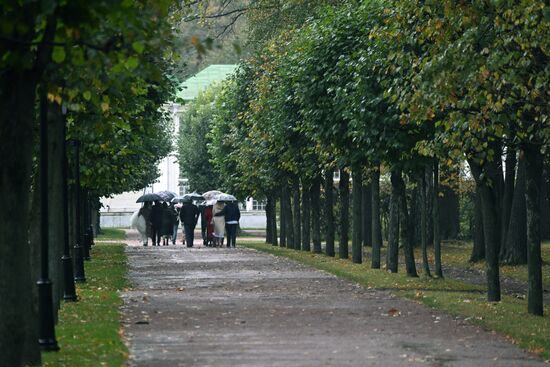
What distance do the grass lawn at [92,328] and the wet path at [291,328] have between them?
A: 0.22m

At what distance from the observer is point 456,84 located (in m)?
17.9

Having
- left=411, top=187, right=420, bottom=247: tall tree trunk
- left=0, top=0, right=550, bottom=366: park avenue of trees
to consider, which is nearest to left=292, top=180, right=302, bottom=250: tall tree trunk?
left=0, top=0, right=550, bottom=366: park avenue of trees

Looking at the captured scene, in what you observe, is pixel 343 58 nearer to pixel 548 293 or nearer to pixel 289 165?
pixel 548 293

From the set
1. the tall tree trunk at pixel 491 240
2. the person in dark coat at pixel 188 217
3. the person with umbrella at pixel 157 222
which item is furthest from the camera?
the person with umbrella at pixel 157 222

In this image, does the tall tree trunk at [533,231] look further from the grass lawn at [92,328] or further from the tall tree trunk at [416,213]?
the tall tree trunk at [416,213]

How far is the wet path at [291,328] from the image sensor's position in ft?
45.0

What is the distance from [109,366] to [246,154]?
39243 mm

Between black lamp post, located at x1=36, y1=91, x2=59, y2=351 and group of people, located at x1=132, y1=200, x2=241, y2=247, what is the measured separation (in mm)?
37597

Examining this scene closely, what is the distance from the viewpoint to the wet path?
45.0 feet

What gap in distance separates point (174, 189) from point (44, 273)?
323ft

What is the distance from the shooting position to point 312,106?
1234 inches

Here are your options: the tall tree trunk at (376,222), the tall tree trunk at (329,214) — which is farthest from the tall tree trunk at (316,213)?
the tall tree trunk at (376,222)

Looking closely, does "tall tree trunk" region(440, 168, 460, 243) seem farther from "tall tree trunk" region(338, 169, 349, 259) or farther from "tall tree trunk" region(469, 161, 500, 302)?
"tall tree trunk" region(469, 161, 500, 302)

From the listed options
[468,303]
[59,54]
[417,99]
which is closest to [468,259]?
[468,303]
